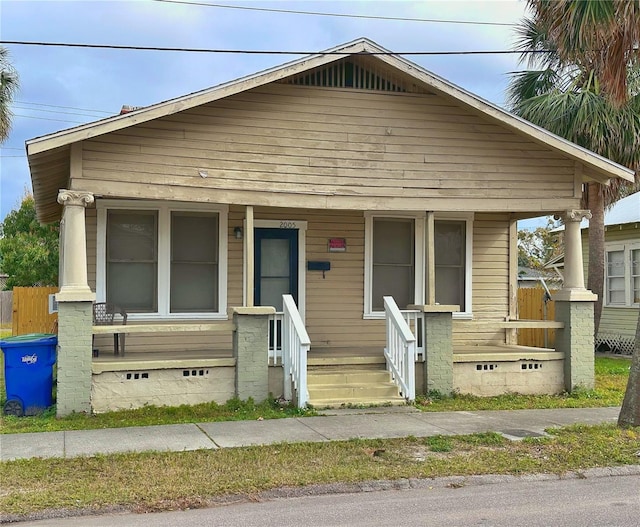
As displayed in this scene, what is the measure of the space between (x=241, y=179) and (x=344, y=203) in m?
1.66

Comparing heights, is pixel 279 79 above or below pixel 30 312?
above

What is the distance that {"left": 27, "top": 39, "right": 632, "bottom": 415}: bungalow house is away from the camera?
10.2 metres

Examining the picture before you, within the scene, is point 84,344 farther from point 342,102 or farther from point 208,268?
→ point 342,102

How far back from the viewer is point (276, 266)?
1291cm

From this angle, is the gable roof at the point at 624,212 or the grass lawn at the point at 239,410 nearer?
the grass lawn at the point at 239,410

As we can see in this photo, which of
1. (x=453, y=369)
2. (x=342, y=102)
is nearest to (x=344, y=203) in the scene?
(x=342, y=102)

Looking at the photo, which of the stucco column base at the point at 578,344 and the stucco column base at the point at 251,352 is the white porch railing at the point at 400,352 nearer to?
the stucco column base at the point at 251,352

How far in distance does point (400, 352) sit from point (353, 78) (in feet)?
14.5

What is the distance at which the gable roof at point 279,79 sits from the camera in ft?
31.7

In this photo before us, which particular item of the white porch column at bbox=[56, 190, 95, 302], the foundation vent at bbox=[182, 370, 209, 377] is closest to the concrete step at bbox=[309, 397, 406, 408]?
the foundation vent at bbox=[182, 370, 209, 377]

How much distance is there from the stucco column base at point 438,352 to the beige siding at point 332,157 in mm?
1811

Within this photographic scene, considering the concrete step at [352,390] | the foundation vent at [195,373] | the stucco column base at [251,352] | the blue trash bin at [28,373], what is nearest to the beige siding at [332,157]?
the stucco column base at [251,352]

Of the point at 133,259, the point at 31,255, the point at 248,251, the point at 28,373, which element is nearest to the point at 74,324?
the point at 28,373

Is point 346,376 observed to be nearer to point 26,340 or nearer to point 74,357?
point 74,357
